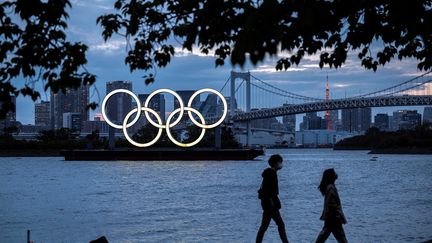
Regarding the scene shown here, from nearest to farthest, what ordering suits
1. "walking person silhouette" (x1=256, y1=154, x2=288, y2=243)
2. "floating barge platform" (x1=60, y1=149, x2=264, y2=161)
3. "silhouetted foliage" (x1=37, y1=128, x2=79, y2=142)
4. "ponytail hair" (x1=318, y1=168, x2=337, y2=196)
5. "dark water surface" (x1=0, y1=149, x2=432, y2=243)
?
1. "ponytail hair" (x1=318, y1=168, x2=337, y2=196)
2. "walking person silhouette" (x1=256, y1=154, x2=288, y2=243)
3. "dark water surface" (x1=0, y1=149, x2=432, y2=243)
4. "floating barge platform" (x1=60, y1=149, x2=264, y2=161)
5. "silhouetted foliage" (x1=37, y1=128, x2=79, y2=142)

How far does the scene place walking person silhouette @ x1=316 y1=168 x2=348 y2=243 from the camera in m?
9.95

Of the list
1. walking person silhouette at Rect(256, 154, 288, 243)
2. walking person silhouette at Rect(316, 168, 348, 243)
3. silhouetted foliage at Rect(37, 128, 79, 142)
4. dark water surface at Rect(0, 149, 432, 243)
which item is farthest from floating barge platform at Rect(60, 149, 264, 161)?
walking person silhouette at Rect(316, 168, 348, 243)

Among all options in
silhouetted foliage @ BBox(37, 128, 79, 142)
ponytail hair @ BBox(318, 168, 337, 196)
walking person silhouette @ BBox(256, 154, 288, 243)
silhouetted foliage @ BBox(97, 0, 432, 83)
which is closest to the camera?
silhouetted foliage @ BBox(97, 0, 432, 83)

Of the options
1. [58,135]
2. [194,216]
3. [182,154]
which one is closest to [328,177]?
[194,216]

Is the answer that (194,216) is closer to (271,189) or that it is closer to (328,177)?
(271,189)

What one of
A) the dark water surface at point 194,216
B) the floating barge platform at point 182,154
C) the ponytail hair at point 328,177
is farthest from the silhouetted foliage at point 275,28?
the floating barge platform at point 182,154

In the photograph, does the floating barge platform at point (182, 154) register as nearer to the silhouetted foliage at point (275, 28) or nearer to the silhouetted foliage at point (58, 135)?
the silhouetted foliage at point (58, 135)

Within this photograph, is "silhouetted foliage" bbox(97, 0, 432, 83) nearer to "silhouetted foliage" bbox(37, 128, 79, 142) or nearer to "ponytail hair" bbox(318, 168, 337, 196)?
"ponytail hair" bbox(318, 168, 337, 196)

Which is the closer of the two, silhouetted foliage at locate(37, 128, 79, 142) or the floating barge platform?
the floating barge platform

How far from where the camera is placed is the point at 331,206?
10.1m

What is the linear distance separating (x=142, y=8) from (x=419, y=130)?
471ft

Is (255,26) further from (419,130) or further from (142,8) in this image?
(419,130)

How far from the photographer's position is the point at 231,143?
11931 centimetres

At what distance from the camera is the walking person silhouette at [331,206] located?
32.6 ft
